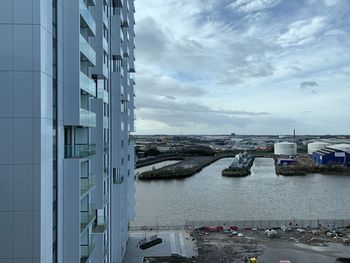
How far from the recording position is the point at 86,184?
5.37 meters

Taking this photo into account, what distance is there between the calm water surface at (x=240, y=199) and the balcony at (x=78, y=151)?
1038 cm

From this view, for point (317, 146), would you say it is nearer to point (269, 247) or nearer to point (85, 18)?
point (269, 247)

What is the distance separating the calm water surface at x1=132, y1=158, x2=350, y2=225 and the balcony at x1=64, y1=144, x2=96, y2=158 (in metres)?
10.4

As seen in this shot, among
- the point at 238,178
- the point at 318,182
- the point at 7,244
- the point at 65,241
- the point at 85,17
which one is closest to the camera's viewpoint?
the point at 7,244

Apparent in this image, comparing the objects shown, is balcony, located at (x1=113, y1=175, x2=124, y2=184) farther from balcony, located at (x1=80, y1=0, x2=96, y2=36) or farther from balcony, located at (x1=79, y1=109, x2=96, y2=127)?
balcony, located at (x1=80, y1=0, x2=96, y2=36)

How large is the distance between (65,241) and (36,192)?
114 cm

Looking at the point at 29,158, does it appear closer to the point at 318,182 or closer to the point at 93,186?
the point at 93,186

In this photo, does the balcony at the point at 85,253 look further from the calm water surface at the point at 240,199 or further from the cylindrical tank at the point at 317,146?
the cylindrical tank at the point at 317,146

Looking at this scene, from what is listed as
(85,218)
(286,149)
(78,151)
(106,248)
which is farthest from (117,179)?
(286,149)

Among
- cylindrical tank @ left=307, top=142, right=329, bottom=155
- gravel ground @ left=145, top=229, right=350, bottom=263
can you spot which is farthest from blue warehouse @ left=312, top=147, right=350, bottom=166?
gravel ground @ left=145, top=229, right=350, bottom=263

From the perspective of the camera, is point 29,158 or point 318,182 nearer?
point 29,158

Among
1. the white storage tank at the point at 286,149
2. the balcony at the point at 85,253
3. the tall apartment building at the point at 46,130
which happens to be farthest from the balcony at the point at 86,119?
the white storage tank at the point at 286,149

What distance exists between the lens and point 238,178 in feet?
100

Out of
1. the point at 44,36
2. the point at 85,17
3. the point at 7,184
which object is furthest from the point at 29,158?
the point at 85,17
